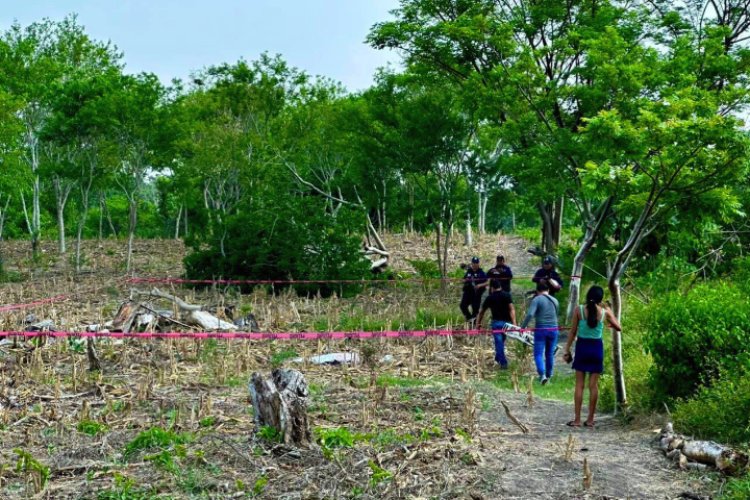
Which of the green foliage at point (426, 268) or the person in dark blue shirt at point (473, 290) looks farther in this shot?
the green foliage at point (426, 268)

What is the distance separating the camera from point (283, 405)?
7.84 metres

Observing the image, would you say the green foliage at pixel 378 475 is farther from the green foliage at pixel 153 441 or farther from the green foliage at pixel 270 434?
the green foliage at pixel 153 441

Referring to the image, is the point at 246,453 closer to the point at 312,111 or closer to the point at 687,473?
the point at 687,473

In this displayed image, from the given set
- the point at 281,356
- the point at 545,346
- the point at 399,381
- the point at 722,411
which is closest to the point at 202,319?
the point at 281,356

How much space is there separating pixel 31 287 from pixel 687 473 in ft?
58.5

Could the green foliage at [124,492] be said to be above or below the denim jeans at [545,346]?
below

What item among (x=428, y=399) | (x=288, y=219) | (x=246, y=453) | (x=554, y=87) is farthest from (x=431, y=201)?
(x=246, y=453)

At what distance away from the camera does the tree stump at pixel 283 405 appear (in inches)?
307

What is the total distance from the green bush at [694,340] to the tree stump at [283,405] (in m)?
3.99

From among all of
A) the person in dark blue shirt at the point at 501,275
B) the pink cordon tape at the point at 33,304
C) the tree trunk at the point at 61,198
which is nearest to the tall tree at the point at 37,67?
the tree trunk at the point at 61,198

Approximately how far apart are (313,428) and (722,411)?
13.1 ft

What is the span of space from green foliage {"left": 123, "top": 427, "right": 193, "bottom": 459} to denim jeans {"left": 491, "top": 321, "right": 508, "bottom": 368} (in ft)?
19.4

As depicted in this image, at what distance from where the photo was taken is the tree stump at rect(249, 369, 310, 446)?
307 inches

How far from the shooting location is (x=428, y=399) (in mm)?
9984
